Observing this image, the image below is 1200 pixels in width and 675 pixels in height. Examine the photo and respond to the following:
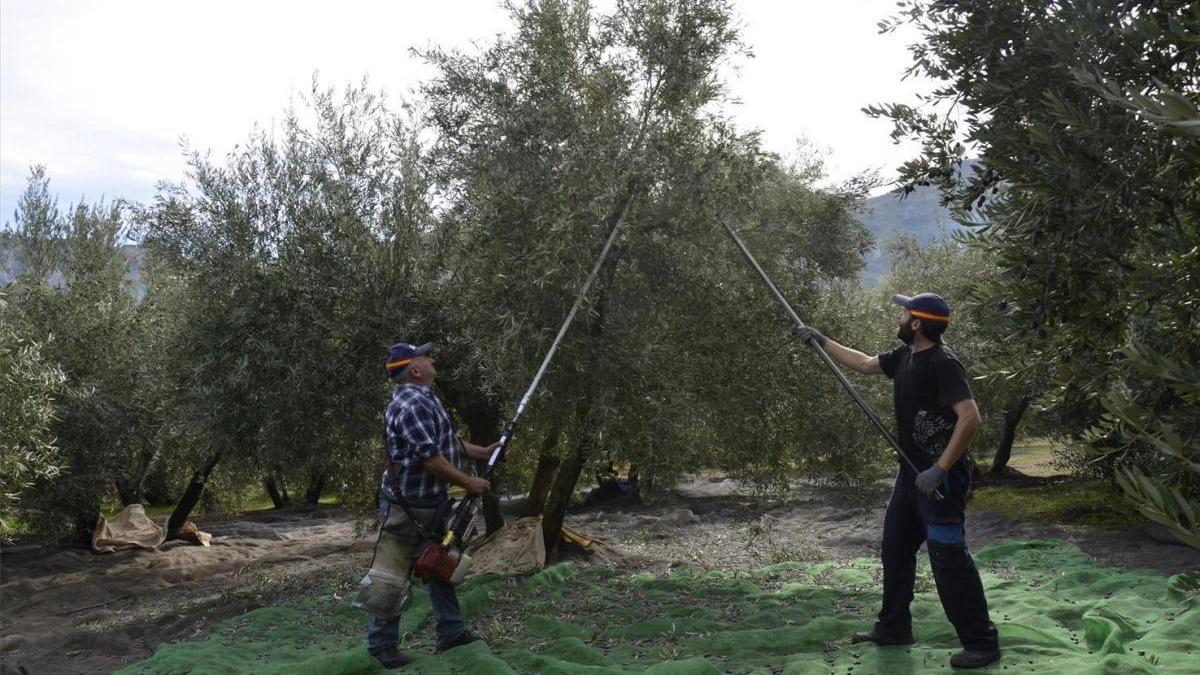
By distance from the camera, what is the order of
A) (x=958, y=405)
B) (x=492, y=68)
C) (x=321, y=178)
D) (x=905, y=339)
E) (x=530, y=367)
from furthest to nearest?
(x=321, y=178)
(x=492, y=68)
(x=530, y=367)
(x=905, y=339)
(x=958, y=405)

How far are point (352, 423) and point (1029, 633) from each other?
951cm

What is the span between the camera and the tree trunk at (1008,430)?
2317 centimetres

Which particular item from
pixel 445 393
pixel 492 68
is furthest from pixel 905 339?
pixel 445 393

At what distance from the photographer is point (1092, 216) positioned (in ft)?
18.3

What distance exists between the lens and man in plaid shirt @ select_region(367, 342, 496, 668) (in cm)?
752

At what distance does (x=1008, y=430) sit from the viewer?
2594 centimetres

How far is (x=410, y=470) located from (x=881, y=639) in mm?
4159

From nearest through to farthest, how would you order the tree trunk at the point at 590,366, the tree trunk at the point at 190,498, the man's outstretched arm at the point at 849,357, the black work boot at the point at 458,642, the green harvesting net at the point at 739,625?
1. the green harvesting net at the point at 739,625
2. the man's outstretched arm at the point at 849,357
3. the black work boot at the point at 458,642
4. the tree trunk at the point at 590,366
5. the tree trunk at the point at 190,498

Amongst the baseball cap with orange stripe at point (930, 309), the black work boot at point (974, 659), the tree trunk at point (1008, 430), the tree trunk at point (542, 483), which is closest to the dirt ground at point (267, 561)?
the tree trunk at point (542, 483)

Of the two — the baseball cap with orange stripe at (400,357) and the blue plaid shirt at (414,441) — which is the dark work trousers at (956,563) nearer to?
the blue plaid shirt at (414,441)

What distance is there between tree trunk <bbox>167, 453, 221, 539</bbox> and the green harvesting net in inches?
336

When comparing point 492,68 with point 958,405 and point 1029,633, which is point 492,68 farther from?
point 1029,633

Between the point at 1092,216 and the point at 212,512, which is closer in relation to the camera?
the point at 1092,216

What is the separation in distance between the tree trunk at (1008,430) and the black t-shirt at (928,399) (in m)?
17.1
